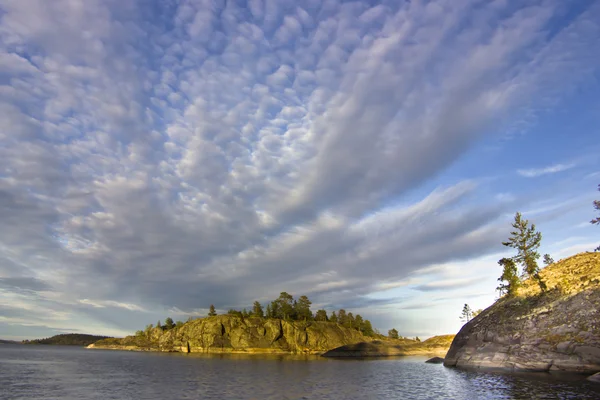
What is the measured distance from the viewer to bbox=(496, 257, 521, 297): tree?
9307cm

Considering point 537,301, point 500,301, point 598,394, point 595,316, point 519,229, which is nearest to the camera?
point 598,394

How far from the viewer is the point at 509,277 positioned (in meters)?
98.4

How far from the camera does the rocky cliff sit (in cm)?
6272

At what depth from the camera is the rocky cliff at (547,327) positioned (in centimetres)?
6272

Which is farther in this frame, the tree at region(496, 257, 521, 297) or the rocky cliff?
the tree at region(496, 257, 521, 297)

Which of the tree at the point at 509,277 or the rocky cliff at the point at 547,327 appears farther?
the tree at the point at 509,277

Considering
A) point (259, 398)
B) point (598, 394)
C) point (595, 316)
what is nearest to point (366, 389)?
point (259, 398)

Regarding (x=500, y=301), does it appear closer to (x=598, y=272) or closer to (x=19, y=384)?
(x=598, y=272)

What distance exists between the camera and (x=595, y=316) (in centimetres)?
6294

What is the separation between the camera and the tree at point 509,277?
93075mm

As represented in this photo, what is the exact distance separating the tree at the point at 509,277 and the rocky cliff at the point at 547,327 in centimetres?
265

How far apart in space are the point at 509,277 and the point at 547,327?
30028mm

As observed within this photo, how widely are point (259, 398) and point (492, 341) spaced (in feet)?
206

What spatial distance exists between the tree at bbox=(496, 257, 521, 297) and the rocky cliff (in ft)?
8.68
